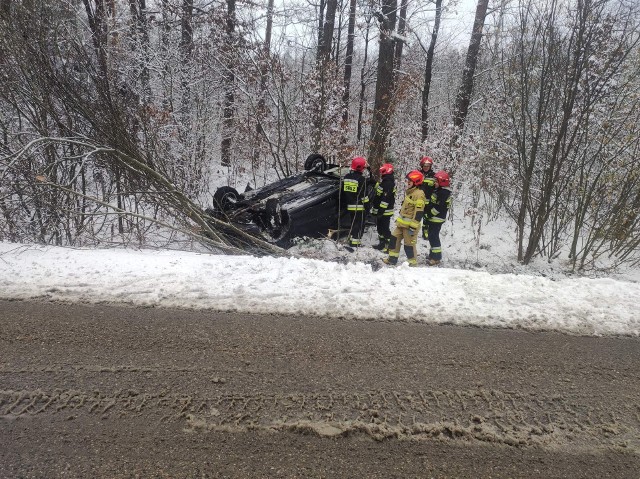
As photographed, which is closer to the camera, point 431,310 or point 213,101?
point 431,310

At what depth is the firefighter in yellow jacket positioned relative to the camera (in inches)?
279

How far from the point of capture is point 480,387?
2.73 meters

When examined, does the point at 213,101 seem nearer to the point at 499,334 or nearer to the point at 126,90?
the point at 126,90

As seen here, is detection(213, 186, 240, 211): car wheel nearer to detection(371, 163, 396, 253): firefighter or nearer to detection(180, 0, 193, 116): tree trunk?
detection(371, 163, 396, 253): firefighter

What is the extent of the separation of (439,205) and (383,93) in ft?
16.1

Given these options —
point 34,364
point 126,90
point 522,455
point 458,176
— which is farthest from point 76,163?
point 458,176

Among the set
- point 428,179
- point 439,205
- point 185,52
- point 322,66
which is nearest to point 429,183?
point 428,179

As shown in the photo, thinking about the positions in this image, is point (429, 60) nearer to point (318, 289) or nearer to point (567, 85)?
point (567, 85)

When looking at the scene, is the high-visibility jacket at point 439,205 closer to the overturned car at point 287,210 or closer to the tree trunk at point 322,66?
the overturned car at point 287,210

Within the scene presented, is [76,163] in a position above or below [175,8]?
below

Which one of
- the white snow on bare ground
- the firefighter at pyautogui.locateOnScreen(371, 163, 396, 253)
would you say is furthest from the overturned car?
the white snow on bare ground

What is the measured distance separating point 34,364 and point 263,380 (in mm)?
1565

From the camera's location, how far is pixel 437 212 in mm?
7898

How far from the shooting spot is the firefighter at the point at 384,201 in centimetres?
813
